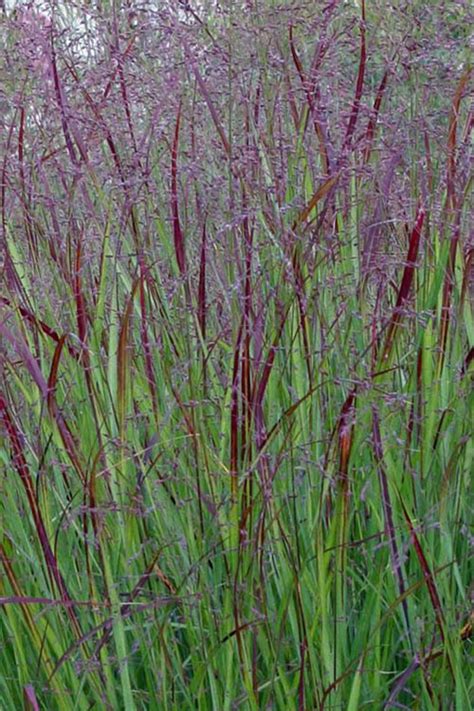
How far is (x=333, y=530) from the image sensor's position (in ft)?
4.38

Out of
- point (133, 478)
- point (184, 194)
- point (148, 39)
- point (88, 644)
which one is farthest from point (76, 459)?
point (148, 39)

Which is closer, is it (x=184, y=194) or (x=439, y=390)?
(x=439, y=390)

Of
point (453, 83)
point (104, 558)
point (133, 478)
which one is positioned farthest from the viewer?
point (453, 83)

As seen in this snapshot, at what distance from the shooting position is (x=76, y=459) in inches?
56.0

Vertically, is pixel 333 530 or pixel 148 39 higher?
pixel 148 39

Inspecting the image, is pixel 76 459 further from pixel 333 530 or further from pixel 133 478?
pixel 333 530

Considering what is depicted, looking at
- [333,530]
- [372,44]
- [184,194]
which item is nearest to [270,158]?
[184,194]

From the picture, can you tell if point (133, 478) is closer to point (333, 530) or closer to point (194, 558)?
point (194, 558)

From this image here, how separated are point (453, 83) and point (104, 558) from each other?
93 cm

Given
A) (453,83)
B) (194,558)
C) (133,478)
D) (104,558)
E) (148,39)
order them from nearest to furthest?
(104,558) → (194,558) → (133,478) → (453,83) → (148,39)

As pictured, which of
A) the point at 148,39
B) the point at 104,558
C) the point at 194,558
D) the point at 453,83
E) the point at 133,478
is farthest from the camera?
the point at 148,39

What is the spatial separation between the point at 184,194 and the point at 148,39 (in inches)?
12.5

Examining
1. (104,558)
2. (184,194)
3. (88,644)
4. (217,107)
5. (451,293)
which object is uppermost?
(217,107)

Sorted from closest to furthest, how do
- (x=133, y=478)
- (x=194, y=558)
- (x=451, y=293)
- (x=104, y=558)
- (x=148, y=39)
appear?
(x=104, y=558) → (x=194, y=558) → (x=133, y=478) → (x=451, y=293) → (x=148, y=39)
